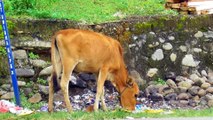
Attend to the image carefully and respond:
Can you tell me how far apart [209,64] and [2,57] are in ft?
15.9

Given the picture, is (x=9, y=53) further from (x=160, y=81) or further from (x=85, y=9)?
(x=160, y=81)

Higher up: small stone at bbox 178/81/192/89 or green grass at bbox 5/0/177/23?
green grass at bbox 5/0/177/23

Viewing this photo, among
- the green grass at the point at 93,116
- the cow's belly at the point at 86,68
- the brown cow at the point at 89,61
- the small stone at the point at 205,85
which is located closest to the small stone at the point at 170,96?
the small stone at the point at 205,85

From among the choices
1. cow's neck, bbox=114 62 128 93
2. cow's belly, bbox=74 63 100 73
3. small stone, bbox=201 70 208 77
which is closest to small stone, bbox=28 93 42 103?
cow's belly, bbox=74 63 100 73

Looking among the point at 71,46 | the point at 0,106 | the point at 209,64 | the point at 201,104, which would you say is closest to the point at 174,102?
the point at 201,104

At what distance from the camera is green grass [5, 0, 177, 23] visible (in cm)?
1340

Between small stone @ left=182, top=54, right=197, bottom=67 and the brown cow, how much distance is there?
2.71 meters

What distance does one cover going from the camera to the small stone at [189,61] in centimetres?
1395

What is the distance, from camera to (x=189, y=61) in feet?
45.9

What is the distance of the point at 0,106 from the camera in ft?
34.0

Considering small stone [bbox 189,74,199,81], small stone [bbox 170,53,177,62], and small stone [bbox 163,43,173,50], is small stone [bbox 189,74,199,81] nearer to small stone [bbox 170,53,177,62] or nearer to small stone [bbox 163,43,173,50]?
small stone [bbox 170,53,177,62]

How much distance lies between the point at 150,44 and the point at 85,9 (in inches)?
70.2

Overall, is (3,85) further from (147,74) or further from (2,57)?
(147,74)

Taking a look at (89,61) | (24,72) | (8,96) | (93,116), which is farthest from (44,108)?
(93,116)
